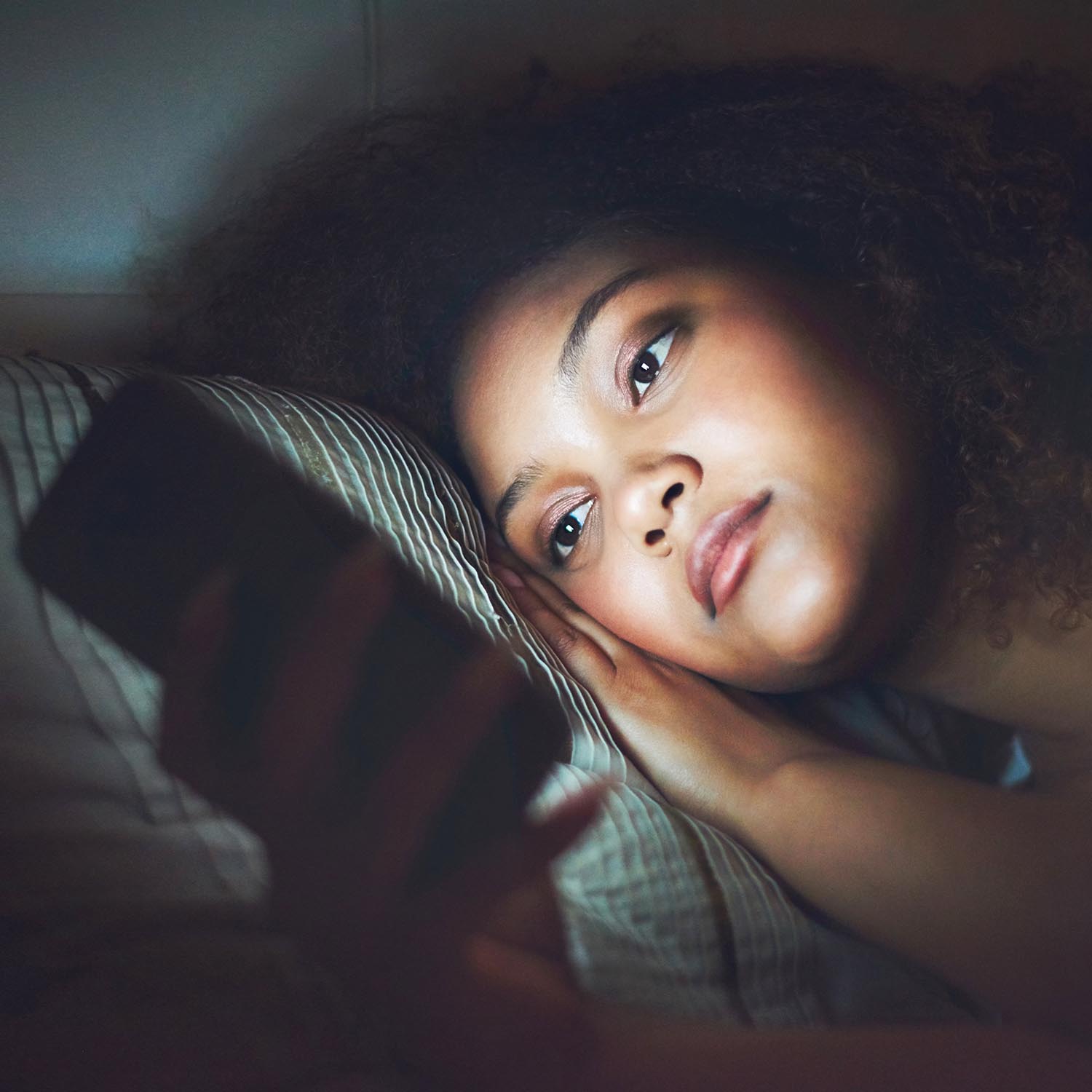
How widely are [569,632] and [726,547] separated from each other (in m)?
0.13

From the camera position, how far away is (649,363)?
557 millimetres

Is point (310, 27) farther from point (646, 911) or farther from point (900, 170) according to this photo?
point (646, 911)

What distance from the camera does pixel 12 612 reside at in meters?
0.31

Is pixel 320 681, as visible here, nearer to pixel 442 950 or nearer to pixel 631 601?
pixel 442 950

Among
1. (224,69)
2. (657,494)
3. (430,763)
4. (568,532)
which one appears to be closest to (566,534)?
(568,532)

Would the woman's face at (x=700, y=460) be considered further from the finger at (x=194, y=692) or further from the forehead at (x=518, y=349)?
the finger at (x=194, y=692)

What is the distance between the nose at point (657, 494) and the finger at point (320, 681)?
0.19 m

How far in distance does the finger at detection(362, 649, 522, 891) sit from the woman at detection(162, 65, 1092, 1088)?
0.06m

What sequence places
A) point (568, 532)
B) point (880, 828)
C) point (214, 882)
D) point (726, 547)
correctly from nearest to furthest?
point (214, 882)
point (880, 828)
point (726, 547)
point (568, 532)

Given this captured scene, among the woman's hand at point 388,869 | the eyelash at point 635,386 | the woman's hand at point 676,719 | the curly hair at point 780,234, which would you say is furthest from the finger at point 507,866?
the curly hair at point 780,234

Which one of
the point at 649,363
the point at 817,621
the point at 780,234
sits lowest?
the point at 817,621

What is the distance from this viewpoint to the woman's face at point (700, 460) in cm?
50

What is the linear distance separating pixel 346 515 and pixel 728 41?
0.58m

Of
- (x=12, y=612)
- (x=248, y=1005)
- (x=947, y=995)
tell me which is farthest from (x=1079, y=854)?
(x=12, y=612)
